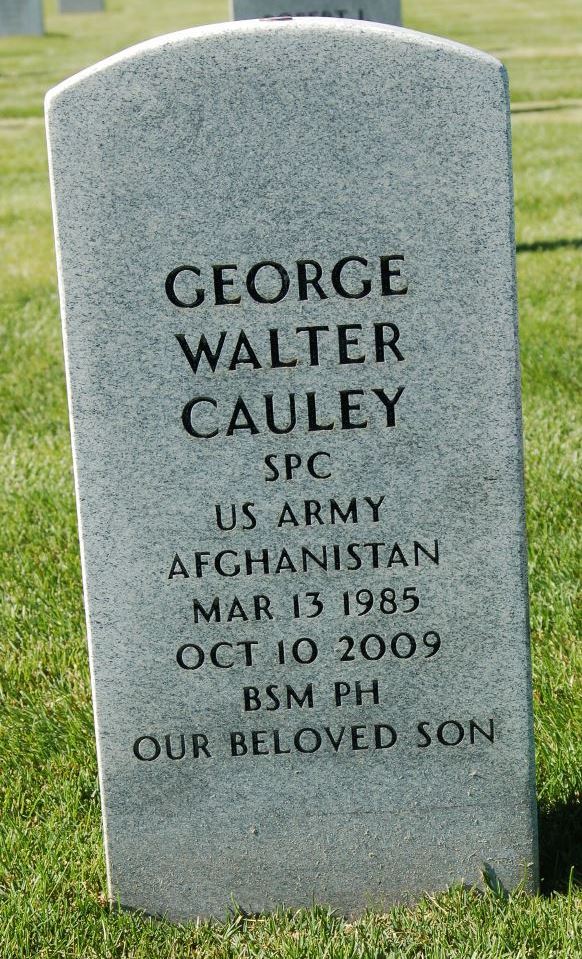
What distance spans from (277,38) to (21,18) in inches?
1224

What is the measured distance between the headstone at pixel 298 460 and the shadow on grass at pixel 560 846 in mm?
89

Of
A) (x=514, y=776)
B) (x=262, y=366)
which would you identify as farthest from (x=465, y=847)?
(x=262, y=366)

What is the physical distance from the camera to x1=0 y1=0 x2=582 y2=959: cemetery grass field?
271 centimetres

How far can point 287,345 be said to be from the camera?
8.43 ft

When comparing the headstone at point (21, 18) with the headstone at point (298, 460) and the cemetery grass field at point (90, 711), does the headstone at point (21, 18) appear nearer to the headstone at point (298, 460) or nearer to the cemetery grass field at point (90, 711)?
the cemetery grass field at point (90, 711)

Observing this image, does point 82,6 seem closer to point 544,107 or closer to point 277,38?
point 544,107

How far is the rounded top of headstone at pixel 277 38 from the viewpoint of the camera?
240cm

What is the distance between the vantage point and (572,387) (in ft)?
19.3

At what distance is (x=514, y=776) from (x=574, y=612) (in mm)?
1183

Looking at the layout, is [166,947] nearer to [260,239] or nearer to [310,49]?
[260,239]

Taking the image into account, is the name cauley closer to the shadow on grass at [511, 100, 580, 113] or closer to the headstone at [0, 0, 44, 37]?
the shadow on grass at [511, 100, 580, 113]

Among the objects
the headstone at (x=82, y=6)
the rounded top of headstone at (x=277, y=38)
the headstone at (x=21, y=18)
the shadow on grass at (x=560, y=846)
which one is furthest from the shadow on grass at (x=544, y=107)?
the headstone at (x=82, y=6)

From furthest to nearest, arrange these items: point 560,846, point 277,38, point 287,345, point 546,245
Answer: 1. point 546,245
2. point 560,846
3. point 287,345
4. point 277,38

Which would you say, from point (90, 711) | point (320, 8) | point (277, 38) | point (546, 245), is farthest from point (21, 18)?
point (277, 38)
